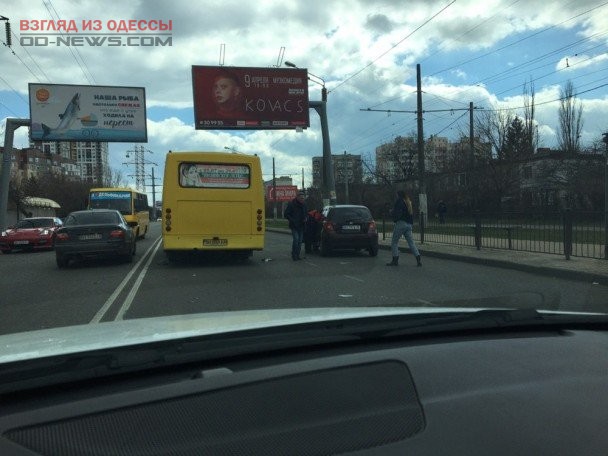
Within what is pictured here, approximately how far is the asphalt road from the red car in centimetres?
565

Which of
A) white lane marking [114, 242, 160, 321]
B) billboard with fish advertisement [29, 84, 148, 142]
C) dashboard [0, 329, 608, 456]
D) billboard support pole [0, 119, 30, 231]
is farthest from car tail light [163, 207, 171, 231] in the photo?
billboard support pole [0, 119, 30, 231]

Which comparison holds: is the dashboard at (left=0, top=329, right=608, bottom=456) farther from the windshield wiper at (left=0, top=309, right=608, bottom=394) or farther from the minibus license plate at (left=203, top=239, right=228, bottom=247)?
the minibus license plate at (left=203, top=239, right=228, bottom=247)

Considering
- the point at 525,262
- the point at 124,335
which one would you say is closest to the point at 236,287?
the point at 525,262

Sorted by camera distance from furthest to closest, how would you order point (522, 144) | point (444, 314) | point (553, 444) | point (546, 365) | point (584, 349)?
1. point (522, 144)
2. point (444, 314)
3. point (584, 349)
4. point (546, 365)
5. point (553, 444)

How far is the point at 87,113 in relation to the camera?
1121 inches

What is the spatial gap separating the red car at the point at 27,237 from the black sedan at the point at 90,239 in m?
6.50

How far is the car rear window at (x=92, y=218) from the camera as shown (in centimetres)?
1438

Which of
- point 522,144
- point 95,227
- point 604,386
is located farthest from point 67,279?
point 522,144

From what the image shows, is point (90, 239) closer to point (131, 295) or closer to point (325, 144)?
point (131, 295)

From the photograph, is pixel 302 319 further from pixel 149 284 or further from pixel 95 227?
pixel 95 227

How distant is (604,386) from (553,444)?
472mm

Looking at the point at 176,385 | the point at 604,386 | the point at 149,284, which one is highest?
the point at 176,385

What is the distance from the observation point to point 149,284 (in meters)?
10.8

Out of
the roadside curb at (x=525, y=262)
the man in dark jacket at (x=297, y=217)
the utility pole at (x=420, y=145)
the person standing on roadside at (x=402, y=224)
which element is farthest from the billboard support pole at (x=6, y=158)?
the person standing on roadside at (x=402, y=224)
